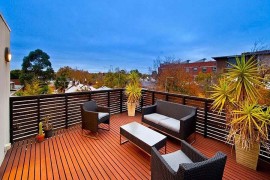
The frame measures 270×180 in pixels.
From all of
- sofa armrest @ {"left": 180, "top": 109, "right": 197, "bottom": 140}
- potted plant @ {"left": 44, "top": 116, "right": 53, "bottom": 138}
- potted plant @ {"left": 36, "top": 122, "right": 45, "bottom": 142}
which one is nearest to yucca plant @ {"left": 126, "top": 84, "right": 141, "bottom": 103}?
sofa armrest @ {"left": 180, "top": 109, "right": 197, "bottom": 140}

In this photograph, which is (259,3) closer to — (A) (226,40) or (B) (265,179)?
(A) (226,40)

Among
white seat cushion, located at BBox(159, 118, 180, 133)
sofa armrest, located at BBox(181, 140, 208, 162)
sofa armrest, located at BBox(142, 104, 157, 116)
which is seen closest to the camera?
sofa armrest, located at BBox(181, 140, 208, 162)

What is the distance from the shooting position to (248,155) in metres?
2.70

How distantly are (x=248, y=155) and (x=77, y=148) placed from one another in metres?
3.34

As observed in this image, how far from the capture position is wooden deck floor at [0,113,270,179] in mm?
2449

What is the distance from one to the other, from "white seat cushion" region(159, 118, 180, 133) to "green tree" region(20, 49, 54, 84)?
65.8 feet

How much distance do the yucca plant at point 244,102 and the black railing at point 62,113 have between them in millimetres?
716

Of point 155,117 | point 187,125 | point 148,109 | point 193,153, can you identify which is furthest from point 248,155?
point 148,109

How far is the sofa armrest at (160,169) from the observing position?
1.56m

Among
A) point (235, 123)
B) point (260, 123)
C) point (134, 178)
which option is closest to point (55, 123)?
point (134, 178)

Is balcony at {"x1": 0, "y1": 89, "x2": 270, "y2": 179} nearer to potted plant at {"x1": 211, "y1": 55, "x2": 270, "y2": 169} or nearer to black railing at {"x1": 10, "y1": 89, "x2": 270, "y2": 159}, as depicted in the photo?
black railing at {"x1": 10, "y1": 89, "x2": 270, "y2": 159}

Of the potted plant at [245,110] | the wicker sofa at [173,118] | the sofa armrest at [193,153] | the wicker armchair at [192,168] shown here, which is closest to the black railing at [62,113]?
the wicker sofa at [173,118]

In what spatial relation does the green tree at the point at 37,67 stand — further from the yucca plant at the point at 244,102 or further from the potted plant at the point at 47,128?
the yucca plant at the point at 244,102

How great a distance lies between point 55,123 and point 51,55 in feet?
65.8
